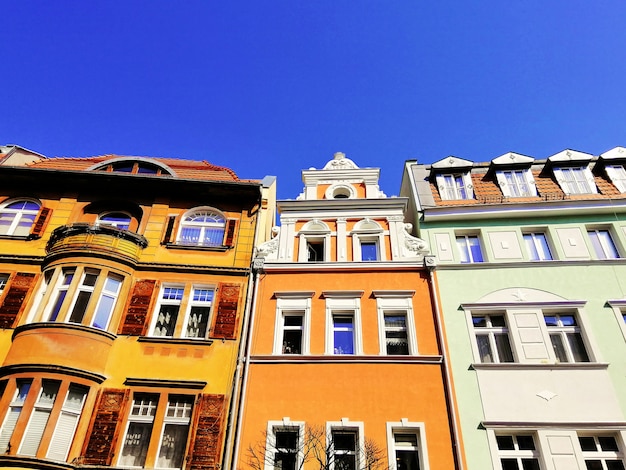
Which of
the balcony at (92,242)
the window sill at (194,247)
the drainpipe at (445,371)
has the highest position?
the window sill at (194,247)

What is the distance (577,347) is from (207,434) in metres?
11.6

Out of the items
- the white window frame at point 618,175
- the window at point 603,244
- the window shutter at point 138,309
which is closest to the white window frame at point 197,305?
the window shutter at point 138,309

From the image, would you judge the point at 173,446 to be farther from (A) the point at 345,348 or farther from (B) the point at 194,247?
(B) the point at 194,247

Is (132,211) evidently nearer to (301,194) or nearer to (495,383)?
(301,194)

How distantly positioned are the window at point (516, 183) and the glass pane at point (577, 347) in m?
6.13

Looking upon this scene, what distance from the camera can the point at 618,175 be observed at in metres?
19.0

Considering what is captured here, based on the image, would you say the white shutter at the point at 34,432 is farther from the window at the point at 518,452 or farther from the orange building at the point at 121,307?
the window at the point at 518,452

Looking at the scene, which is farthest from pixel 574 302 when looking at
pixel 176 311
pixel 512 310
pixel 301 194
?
pixel 176 311

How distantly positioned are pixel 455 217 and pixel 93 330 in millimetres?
13293

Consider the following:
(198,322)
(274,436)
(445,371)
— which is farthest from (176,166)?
(445,371)

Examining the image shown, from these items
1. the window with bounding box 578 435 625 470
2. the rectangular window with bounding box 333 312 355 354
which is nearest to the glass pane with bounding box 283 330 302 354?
the rectangular window with bounding box 333 312 355 354

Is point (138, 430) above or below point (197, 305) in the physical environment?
below

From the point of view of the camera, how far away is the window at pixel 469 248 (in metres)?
17.3

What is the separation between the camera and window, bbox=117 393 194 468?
507 inches
